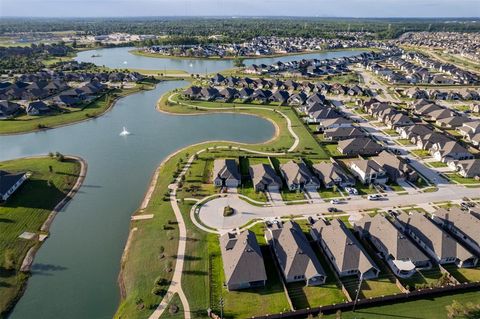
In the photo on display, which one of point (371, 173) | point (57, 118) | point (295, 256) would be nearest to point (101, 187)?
point (295, 256)

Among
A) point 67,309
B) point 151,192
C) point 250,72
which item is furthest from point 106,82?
point 67,309

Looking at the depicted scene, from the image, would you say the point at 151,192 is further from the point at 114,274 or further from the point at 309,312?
the point at 309,312

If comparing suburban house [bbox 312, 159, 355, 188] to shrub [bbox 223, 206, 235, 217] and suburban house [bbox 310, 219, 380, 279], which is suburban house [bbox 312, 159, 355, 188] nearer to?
suburban house [bbox 310, 219, 380, 279]

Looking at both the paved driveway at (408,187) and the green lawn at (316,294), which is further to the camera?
the paved driveway at (408,187)

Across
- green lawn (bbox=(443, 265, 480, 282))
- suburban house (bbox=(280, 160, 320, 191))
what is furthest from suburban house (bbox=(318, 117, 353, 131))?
green lawn (bbox=(443, 265, 480, 282))

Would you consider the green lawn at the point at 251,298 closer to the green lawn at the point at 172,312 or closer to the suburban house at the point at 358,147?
the green lawn at the point at 172,312

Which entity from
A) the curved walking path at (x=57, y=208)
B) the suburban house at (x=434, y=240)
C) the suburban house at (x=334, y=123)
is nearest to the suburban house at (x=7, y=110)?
the curved walking path at (x=57, y=208)

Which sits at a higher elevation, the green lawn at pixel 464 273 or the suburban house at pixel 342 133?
the suburban house at pixel 342 133
